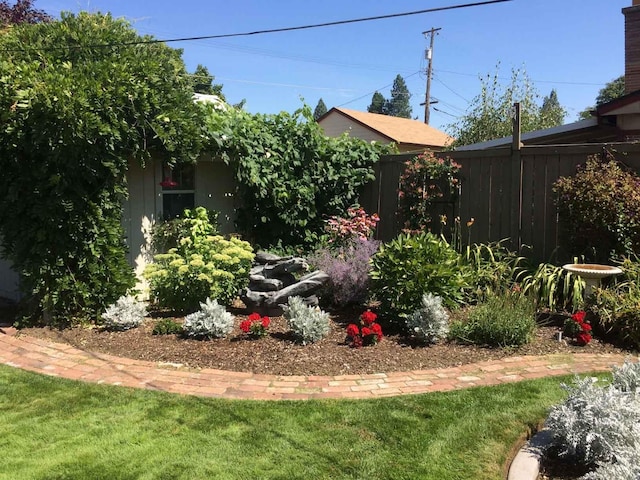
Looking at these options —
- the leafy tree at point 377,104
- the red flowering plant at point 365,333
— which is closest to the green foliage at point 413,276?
the red flowering plant at point 365,333

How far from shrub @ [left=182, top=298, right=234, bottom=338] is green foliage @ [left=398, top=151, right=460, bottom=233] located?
3.24 meters

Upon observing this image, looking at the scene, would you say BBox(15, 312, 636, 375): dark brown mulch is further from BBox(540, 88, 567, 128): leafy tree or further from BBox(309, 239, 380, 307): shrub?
BBox(540, 88, 567, 128): leafy tree

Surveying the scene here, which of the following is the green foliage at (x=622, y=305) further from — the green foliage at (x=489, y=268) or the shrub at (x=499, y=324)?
the green foliage at (x=489, y=268)

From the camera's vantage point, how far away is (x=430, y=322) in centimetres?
501

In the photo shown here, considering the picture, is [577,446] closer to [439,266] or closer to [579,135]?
[439,266]

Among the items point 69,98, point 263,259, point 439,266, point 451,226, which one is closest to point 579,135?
point 451,226

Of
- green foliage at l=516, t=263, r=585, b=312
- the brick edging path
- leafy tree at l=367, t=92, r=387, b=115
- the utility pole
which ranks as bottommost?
the brick edging path

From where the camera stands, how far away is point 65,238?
224 inches

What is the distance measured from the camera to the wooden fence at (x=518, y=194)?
627 cm

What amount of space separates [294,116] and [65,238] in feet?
12.6

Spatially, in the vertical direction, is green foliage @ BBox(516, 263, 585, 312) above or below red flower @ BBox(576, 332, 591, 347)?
above

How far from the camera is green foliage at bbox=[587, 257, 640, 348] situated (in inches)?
196

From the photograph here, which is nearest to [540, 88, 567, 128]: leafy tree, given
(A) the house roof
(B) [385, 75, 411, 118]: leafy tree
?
(A) the house roof

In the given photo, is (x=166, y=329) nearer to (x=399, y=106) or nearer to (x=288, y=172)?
(x=288, y=172)
